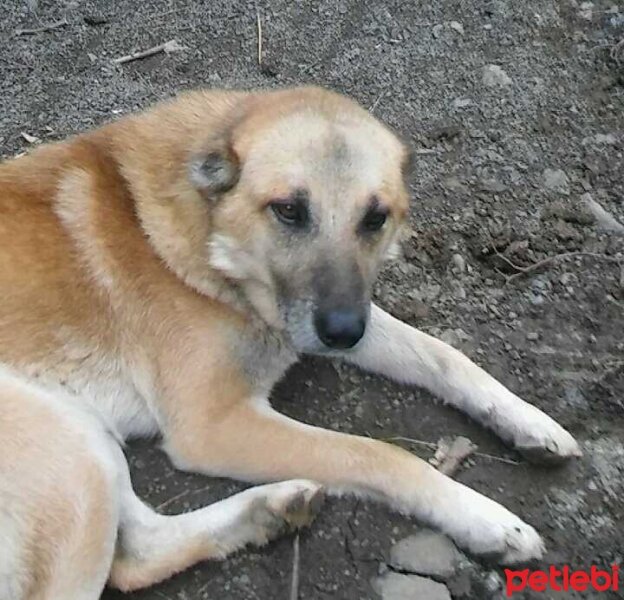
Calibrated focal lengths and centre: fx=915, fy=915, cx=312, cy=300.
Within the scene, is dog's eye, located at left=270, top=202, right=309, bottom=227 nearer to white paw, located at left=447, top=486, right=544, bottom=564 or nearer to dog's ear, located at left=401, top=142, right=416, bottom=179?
dog's ear, located at left=401, top=142, right=416, bottom=179

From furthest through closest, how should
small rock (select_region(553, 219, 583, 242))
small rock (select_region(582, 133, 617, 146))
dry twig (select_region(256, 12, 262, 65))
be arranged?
dry twig (select_region(256, 12, 262, 65)) < small rock (select_region(582, 133, 617, 146)) < small rock (select_region(553, 219, 583, 242))

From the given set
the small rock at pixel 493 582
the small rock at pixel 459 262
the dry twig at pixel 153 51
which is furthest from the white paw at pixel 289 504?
the dry twig at pixel 153 51

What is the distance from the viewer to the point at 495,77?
446 cm

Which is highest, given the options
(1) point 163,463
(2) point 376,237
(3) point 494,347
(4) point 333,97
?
(4) point 333,97

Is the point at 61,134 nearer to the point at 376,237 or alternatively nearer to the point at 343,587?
the point at 376,237

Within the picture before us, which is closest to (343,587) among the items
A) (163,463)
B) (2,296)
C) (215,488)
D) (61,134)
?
(215,488)

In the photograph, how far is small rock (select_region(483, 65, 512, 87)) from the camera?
4.43 m

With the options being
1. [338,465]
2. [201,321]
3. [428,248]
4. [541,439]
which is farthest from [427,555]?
[428,248]

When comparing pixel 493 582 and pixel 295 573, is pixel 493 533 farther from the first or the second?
pixel 295 573

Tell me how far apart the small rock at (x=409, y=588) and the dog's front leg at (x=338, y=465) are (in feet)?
0.55

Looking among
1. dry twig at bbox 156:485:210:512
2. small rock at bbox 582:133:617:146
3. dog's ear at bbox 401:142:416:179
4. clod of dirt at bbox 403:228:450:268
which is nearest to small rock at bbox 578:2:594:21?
small rock at bbox 582:133:617:146

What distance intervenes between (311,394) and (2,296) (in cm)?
110

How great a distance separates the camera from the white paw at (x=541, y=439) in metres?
2.96

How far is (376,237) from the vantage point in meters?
2.81
